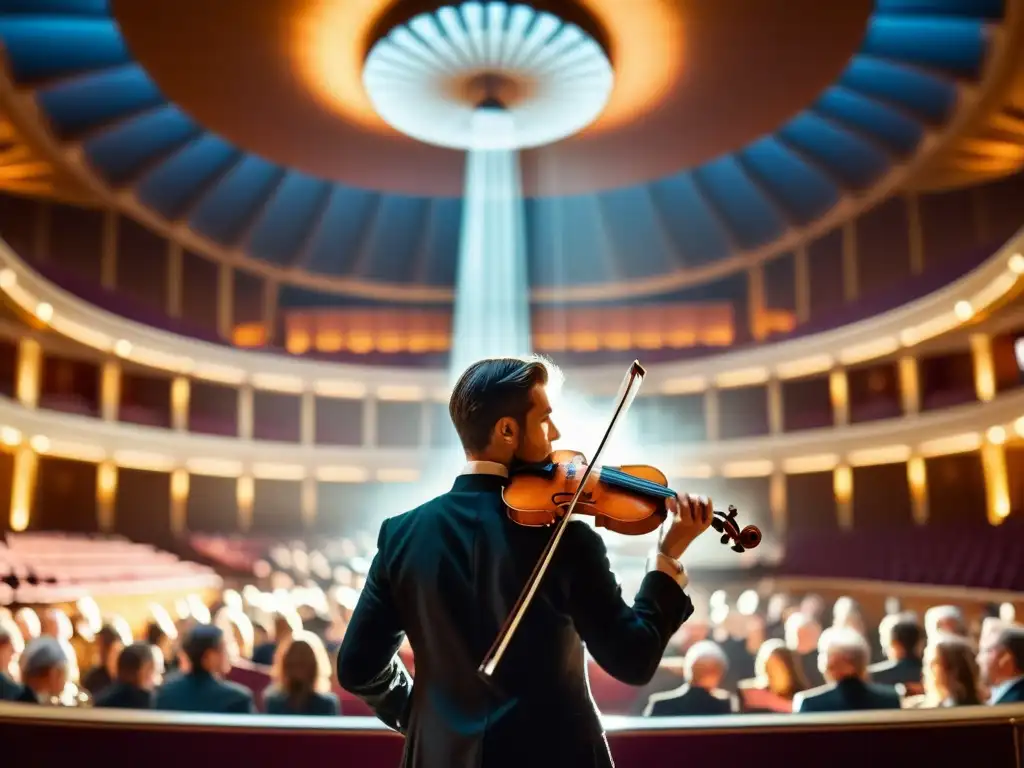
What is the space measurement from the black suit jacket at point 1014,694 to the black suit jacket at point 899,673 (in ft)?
5.22

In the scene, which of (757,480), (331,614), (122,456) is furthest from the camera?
(757,480)

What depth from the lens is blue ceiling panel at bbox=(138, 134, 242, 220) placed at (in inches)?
828

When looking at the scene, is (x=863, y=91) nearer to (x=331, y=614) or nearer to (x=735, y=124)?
(x=735, y=124)

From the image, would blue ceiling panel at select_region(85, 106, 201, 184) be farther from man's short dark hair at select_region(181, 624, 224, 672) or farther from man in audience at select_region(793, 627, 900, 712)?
man in audience at select_region(793, 627, 900, 712)

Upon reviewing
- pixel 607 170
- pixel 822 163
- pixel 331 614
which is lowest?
pixel 331 614

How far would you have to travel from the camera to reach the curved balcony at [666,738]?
252cm

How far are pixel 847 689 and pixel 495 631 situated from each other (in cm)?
289

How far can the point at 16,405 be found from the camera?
16.4 m

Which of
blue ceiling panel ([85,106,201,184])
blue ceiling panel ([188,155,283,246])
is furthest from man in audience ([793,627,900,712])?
blue ceiling panel ([188,155,283,246])

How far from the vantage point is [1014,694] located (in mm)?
3703

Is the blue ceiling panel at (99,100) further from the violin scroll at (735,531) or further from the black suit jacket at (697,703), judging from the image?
the violin scroll at (735,531)

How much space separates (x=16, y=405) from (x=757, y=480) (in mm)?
17142

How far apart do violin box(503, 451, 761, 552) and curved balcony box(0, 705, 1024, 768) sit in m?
0.75

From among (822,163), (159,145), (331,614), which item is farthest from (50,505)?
(822,163)
